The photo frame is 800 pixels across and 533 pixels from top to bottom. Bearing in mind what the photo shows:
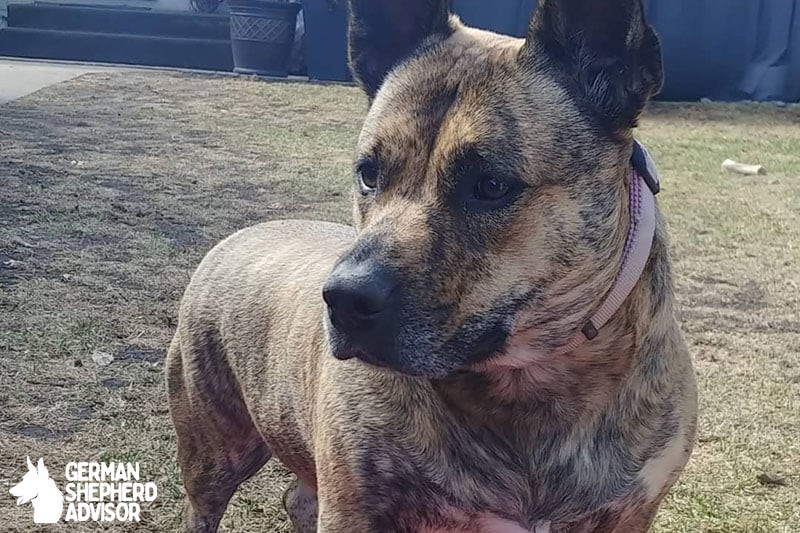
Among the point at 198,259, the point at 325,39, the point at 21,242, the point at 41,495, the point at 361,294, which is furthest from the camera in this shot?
the point at 325,39

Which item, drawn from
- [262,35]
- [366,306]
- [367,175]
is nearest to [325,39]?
[262,35]

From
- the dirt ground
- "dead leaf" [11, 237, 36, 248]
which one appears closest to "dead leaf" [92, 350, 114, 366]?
the dirt ground

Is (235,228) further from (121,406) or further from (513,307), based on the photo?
(513,307)

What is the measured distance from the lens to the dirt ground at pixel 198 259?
3.60m

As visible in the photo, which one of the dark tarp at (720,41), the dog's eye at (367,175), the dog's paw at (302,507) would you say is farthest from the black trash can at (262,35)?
the dog's eye at (367,175)

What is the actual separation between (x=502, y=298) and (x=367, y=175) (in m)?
0.41

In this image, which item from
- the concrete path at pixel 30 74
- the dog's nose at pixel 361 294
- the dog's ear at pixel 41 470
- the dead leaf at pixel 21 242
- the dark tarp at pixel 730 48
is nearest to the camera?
the dog's nose at pixel 361 294

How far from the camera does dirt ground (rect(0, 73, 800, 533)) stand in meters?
3.60

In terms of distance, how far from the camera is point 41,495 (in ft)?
10.8

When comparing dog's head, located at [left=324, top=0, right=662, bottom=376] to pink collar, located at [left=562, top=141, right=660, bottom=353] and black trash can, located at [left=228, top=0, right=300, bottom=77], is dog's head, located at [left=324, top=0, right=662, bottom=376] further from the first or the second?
black trash can, located at [left=228, top=0, right=300, bottom=77]

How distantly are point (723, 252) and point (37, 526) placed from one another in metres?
4.45

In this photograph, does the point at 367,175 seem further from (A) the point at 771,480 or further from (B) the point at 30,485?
(A) the point at 771,480

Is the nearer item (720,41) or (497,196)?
(497,196)

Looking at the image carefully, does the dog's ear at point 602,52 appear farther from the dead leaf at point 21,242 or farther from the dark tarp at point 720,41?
the dark tarp at point 720,41
